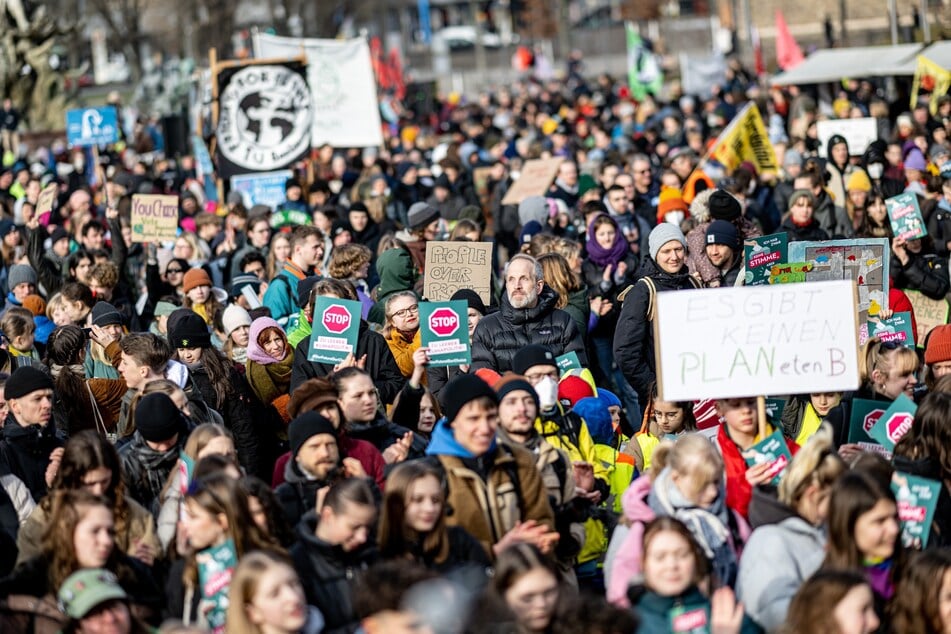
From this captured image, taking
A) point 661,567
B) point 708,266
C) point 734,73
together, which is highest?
point 734,73

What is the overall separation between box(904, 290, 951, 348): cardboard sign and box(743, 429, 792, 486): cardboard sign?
6011 mm

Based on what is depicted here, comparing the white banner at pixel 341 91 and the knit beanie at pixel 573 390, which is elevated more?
the white banner at pixel 341 91

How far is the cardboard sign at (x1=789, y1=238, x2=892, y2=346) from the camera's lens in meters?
10.8

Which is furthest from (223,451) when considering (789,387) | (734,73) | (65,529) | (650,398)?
(734,73)

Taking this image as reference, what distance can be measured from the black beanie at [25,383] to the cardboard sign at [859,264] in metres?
4.90

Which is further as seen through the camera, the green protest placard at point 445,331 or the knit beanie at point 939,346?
the green protest placard at point 445,331

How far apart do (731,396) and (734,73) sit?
2829 centimetres

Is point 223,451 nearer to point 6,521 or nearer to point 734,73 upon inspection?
point 6,521

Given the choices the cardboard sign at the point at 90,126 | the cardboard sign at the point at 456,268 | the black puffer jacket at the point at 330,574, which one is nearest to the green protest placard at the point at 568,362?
the cardboard sign at the point at 456,268

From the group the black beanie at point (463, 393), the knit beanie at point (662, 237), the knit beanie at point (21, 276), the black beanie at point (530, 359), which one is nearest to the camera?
the black beanie at point (463, 393)

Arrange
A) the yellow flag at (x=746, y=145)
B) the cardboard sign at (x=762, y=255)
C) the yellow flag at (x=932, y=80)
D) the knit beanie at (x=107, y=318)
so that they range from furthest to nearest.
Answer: the yellow flag at (x=932, y=80)
the yellow flag at (x=746, y=145)
the cardboard sign at (x=762, y=255)
the knit beanie at (x=107, y=318)

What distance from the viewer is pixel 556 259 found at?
11125 millimetres

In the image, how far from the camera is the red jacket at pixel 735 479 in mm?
7344

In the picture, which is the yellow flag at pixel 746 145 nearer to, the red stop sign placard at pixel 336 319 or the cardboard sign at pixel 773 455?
the red stop sign placard at pixel 336 319
